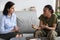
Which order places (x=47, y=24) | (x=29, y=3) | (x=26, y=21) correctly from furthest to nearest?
(x=29, y=3) < (x=26, y=21) < (x=47, y=24)

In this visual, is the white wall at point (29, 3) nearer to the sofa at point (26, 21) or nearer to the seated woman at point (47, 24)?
the sofa at point (26, 21)

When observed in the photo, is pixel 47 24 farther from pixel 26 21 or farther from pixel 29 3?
pixel 29 3

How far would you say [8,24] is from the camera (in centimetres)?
349

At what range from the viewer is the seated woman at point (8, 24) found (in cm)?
335

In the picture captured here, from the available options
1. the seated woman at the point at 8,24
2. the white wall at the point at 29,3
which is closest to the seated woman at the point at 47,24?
the seated woman at the point at 8,24

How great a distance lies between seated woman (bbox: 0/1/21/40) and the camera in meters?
3.35

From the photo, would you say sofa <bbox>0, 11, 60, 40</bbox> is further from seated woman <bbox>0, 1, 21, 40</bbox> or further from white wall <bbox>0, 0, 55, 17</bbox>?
white wall <bbox>0, 0, 55, 17</bbox>

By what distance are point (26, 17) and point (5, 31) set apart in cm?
74

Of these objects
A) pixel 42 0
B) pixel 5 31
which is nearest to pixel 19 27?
pixel 5 31

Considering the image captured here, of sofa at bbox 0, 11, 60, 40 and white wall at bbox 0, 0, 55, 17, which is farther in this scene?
white wall at bbox 0, 0, 55, 17

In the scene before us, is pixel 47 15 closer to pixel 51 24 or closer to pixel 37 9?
pixel 51 24

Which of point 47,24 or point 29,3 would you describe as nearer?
point 47,24

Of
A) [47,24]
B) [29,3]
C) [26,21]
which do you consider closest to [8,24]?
[26,21]

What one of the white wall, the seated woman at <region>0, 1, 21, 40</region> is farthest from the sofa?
the white wall
